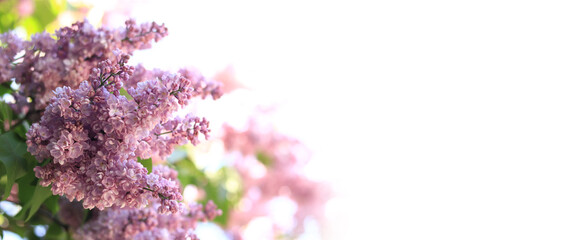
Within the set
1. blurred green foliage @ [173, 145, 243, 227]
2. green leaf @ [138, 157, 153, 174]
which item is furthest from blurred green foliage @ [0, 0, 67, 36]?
green leaf @ [138, 157, 153, 174]

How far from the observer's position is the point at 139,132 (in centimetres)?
40

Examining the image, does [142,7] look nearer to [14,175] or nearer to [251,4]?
[251,4]

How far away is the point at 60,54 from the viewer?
0.49m

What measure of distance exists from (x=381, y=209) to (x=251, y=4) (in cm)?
79

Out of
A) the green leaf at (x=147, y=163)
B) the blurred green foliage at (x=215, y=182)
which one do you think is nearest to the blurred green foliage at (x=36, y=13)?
the blurred green foliage at (x=215, y=182)

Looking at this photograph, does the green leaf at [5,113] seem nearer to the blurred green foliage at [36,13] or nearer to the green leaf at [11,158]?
the green leaf at [11,158]

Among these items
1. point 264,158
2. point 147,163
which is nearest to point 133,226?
point 147,163

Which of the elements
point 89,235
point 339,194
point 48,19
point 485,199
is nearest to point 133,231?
point 89,235

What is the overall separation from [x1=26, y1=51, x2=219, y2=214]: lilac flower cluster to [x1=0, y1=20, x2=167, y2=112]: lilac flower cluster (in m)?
0.08

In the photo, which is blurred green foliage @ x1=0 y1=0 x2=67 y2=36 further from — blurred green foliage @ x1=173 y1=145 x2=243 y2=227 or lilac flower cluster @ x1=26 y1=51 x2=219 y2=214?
lilac flower cluster @ x1=26 y1=51 x2=219 y2=214

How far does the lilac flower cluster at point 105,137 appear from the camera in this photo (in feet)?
1.29

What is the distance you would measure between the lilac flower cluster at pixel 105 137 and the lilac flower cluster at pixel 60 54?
8 centimetres

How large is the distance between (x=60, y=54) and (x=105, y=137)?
0.13 metres

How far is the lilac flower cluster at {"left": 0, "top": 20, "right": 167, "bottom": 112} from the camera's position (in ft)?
1.58
